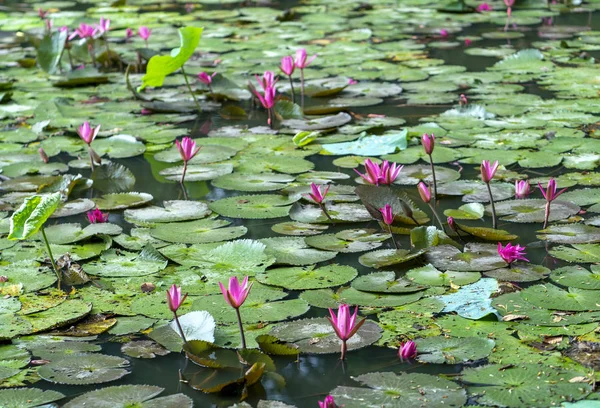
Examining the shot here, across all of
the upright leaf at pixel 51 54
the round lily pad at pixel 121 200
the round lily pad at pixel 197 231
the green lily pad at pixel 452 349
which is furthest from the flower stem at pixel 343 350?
the upright leaf at pixel 51 54

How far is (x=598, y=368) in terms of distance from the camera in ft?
5.20

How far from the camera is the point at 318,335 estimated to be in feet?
5.80

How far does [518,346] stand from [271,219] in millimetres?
1012

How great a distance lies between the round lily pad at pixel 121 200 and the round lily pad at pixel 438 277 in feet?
3.27

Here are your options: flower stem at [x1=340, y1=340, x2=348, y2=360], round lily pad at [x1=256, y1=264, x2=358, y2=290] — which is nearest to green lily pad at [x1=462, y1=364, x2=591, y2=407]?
flower stem at [x1=340, y1=340, x2=348, y2=360]

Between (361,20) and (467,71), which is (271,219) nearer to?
(467,71)

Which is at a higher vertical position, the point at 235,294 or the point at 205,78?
the point at 235,294

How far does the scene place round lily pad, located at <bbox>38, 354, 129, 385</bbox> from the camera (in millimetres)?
1632

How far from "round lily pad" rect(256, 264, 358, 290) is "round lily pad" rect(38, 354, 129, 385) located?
477 mm

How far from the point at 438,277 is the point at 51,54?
322 centimetres

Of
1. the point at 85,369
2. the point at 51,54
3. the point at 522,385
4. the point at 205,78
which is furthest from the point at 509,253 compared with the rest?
the point at 51,54

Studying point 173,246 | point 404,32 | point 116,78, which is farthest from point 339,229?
point 404,32

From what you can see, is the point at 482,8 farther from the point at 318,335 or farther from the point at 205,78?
the point at 318,335

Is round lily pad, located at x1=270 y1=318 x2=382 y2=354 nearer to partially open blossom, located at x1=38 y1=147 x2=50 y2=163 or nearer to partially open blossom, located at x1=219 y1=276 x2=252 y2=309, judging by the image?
partially open blossom, located at x1=219 y1=276 x2=252 y2=309
